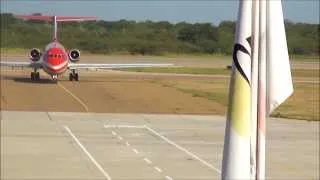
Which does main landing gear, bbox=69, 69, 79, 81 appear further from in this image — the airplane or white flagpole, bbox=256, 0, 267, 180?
white flagpole, bbox=256, 0, 267, 180

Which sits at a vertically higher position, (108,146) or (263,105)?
(263,105)

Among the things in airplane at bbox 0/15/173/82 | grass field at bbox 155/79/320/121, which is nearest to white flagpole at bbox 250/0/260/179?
grass field at bbox 155/79/320/121

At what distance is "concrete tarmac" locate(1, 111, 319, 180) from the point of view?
51.4 ft

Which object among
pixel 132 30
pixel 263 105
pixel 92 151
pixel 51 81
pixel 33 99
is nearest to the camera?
pixel 263 105

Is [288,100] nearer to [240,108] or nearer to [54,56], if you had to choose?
[54,56]

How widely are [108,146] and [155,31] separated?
147ft

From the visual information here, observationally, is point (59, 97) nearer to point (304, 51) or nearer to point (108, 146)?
point (108, 146)

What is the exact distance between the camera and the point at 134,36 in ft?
195

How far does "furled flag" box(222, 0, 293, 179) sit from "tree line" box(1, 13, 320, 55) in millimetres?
30581

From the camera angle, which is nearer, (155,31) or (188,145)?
(188,145)

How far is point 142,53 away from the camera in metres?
68.8

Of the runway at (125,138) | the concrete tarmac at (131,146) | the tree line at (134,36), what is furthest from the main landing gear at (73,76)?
the concrete tarmac at (131,146)

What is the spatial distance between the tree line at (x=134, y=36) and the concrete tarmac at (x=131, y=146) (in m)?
10.8

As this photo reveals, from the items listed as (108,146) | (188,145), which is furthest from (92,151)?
(188,145)
